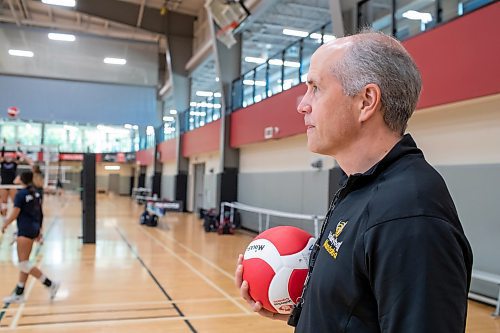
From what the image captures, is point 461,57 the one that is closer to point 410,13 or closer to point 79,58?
point 410,13

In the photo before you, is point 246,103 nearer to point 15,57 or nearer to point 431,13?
point 431,13

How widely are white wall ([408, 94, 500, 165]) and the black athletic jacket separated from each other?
19.5 feet

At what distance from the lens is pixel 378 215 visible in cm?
98

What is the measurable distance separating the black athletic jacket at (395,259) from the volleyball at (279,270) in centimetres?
70

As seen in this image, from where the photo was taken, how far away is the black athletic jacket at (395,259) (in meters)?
0.89

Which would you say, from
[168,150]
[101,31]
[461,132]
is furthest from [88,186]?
[101,31]

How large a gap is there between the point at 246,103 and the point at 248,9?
338 cm

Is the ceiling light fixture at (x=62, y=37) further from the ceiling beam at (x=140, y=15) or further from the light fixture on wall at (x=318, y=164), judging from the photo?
the light fixture on wall at (x=318, y=164)

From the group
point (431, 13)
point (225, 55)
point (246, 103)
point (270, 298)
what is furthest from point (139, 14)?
point (270, 298)

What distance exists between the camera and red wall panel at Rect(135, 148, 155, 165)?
30.7 m

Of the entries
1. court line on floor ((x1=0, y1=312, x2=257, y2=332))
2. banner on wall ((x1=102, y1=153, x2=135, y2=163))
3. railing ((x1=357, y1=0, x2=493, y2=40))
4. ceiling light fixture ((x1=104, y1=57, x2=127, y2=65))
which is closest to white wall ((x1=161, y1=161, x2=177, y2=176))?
ceiling light fixture ((x1=104, y1=57, x2=127, y2=65))

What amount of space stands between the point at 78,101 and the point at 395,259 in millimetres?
26809

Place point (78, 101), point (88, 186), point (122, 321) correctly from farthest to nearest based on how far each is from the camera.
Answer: point (78, 101)
point (88, 186)
point (122, 321)

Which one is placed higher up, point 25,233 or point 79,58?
point 79,58
